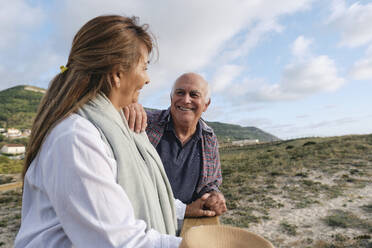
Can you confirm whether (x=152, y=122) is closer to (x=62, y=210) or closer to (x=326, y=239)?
(x=62, y=210)

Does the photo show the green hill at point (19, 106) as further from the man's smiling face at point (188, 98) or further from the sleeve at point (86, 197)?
the sleeve at point (86, 197)

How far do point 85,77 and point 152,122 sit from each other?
2.22 meters

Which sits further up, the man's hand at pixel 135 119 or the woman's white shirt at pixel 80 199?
the man's hand at pixel 135 119

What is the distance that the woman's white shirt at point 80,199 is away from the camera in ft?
3.48

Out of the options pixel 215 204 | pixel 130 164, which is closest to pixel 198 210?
pixel 215 204

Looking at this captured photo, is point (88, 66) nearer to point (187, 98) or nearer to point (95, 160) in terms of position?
point (95, 160)

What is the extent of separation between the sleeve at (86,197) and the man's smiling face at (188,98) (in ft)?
8.13

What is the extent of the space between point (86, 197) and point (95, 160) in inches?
6.1

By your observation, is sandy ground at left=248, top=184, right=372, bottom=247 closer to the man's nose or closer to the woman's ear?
the man's nose

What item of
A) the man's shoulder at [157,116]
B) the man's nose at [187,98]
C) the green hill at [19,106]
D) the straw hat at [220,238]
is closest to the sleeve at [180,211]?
the straw hat at [220,238]

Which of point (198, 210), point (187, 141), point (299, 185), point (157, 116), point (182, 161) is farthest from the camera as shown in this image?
point (299, 185)

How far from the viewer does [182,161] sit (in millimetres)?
3451

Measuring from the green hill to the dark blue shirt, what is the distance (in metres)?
123

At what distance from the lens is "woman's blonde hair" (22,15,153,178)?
4.47ft
